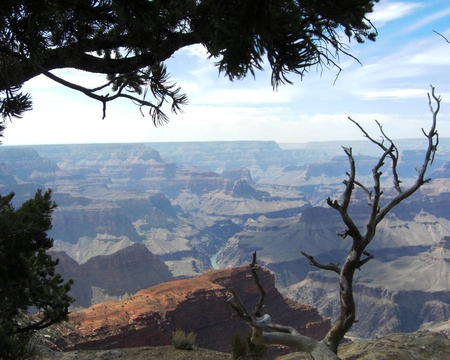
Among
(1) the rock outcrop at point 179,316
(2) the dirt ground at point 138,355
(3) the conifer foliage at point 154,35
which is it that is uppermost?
(3) the conifer foliage at point 154,35

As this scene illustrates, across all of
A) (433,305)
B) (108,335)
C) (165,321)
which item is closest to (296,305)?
(165,321)

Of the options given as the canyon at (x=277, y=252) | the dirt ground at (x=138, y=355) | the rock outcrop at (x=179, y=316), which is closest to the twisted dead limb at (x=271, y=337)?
the dirt ground at (x=138, y=355)

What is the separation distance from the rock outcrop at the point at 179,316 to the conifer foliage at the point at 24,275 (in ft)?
46.5

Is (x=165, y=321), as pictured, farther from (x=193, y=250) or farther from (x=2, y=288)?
(x=193, y=250)

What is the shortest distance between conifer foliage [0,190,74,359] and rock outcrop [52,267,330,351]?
46.5 feet

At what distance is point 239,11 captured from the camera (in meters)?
3.01

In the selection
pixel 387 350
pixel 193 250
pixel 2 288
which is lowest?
pixel 193 250

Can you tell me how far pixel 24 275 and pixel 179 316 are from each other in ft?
83.4

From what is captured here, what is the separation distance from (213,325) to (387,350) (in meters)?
28.2

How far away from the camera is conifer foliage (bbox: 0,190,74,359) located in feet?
20.9

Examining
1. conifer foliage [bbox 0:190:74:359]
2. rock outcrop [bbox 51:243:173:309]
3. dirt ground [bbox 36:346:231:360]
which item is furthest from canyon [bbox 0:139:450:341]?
conifer foliage [bbox 0:190:74:359]

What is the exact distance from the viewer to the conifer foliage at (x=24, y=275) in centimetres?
636

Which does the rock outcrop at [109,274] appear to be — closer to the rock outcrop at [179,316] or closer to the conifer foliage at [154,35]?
the rock outcrop at [179,316]

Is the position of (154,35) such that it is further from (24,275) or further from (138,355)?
(138,355)
